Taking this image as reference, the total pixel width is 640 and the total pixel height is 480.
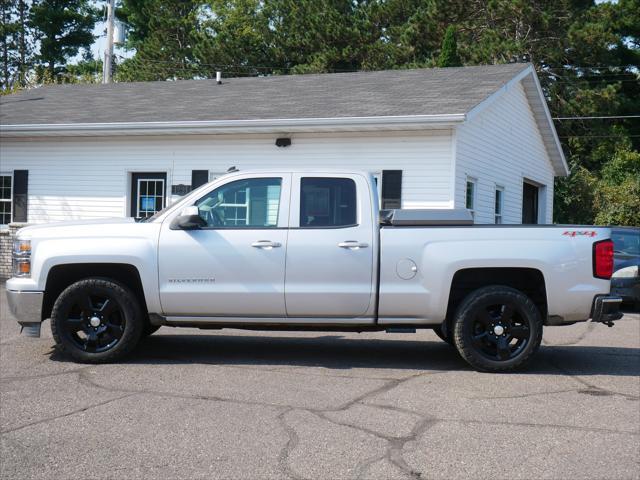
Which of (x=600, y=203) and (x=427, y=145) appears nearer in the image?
(x=427, y=145)

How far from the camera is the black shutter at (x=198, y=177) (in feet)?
53.3

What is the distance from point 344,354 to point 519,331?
6.45 feet

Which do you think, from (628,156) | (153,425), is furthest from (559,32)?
(153,425)

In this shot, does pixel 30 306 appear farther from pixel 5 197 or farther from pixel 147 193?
pixel 5 197

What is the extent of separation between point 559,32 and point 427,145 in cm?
2176

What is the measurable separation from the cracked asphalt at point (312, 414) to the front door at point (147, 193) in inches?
334

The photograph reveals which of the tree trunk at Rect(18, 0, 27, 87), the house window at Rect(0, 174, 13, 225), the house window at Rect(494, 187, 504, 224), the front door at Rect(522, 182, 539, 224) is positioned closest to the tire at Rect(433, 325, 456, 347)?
the house window at Rect(494, 187, 504, 224)

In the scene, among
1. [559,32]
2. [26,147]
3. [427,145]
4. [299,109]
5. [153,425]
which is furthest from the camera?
[559,32]

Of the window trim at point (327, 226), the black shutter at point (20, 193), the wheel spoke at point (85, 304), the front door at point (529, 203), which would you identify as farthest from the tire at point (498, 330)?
the front door at point (529, 203)

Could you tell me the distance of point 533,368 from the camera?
24.7 ft

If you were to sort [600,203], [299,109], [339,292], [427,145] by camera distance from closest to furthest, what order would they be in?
[339,292]
[427,145]
[299,109]
[600,203]

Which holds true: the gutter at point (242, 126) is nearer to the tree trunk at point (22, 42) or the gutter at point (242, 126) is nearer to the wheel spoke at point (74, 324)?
the wheel spoke at point (74, 324)

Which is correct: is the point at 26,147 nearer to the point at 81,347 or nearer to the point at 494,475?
the point at 81,347

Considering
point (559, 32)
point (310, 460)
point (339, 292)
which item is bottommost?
point (310, 460)
